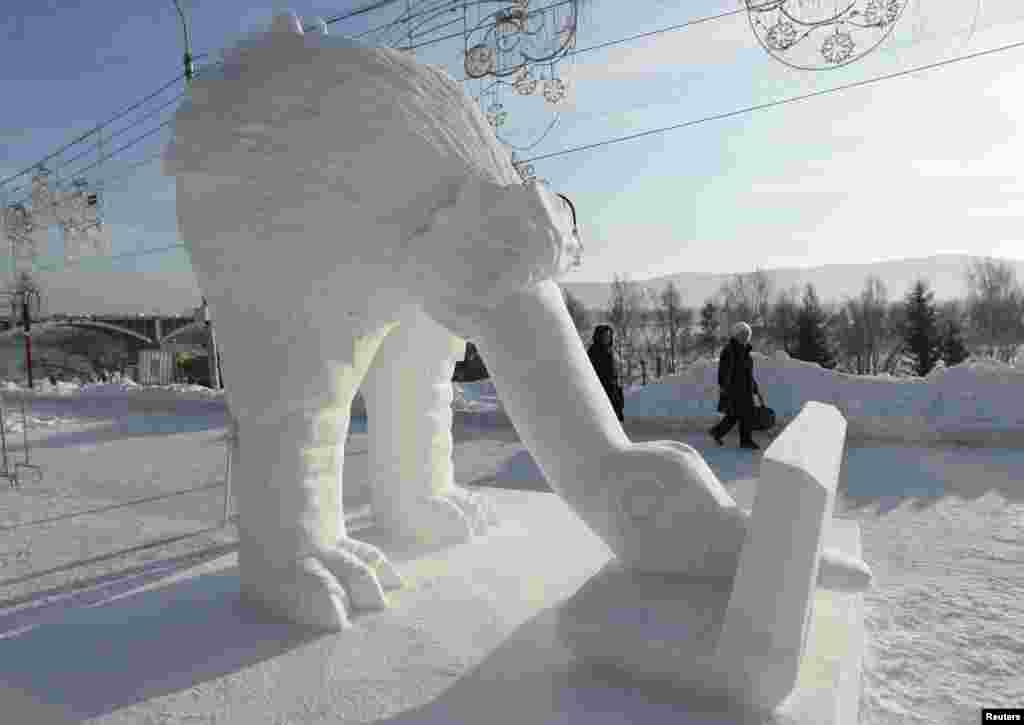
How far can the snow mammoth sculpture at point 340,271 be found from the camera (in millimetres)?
1649

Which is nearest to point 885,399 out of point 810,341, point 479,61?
point 479,61

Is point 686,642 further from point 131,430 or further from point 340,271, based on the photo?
point 131,430

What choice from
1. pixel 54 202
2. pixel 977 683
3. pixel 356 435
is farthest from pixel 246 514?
pixel 54 202

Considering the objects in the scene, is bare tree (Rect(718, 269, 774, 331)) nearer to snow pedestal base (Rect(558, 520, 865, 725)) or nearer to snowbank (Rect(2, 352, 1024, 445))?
snowbank (Rect(2, 352, 1024, 445))

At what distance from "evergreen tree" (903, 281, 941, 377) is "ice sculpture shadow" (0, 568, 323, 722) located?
1816 cm

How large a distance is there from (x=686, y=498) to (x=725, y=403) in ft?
13.8

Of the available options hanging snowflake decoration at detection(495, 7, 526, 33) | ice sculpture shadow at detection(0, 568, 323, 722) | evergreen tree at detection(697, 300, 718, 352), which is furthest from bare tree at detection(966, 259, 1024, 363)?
ice sculpture shadow at detection(0, 568, 323, 722)

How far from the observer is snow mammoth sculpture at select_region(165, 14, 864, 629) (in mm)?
1649

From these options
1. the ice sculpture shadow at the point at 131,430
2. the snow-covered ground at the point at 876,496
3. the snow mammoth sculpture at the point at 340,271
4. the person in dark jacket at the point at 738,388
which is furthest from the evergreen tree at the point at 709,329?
the snow mammoth sculpture at the point at 340,271

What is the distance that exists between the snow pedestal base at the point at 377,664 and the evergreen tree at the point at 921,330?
17.6 m

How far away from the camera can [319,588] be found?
1.77m

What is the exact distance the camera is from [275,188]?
179 centimetres

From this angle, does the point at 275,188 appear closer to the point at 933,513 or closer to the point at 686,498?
the point at 686,498

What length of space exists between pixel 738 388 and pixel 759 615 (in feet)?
13.9
